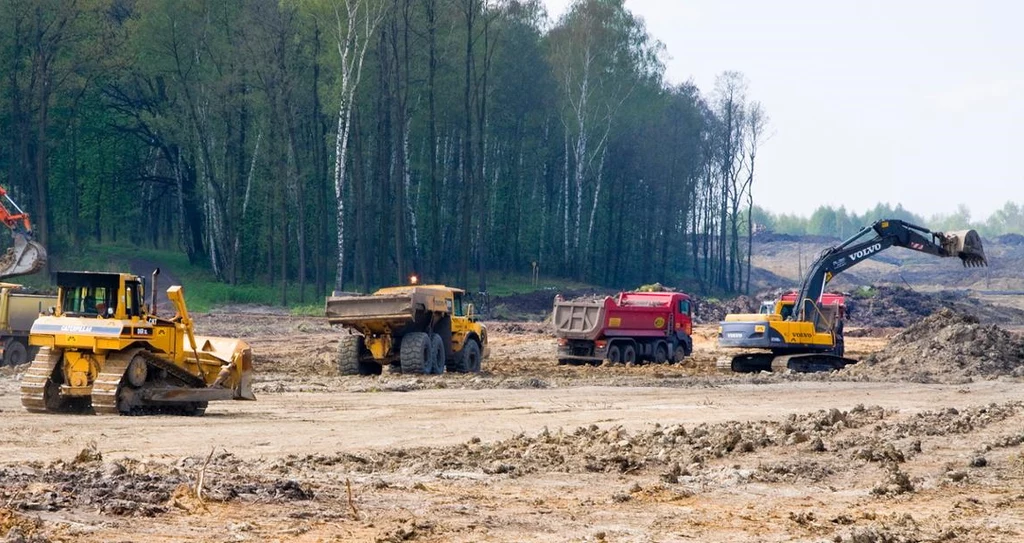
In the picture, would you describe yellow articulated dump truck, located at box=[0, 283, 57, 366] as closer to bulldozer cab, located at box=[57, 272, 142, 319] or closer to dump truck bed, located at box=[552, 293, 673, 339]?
bulldozer cab, located at box=[57, 272, 142, 319]

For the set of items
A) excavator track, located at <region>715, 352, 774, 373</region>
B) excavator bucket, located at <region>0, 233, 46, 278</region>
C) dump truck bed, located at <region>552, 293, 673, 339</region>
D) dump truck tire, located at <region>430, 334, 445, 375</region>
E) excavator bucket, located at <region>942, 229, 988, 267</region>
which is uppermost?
excavator bucket, located at <region>942, 229, 988, 267</region>

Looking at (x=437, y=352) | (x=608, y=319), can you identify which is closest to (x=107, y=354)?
(x=437, y=352)

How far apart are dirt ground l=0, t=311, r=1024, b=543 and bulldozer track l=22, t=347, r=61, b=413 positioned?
380mm

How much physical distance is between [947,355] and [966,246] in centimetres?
265

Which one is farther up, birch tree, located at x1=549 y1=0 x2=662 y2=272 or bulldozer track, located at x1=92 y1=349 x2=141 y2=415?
birch tree, located at x1=549 y1=0 x2=662 y2=272

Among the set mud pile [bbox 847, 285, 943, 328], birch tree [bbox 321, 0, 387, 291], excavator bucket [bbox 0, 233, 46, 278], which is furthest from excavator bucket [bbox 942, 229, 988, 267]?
mud pile [bbox 847, 285, 943, 328]

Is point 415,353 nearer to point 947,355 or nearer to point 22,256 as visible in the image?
point 22,256

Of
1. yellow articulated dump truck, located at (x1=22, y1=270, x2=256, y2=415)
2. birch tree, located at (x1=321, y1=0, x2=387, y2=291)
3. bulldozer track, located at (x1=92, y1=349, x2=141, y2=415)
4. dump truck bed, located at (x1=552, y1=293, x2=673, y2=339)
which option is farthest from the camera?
birch tree, located at (x1=321, y1=0, x2=387, y2=291)

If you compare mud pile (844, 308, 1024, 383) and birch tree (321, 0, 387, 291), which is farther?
birch tree (321, 0, 387, 291)

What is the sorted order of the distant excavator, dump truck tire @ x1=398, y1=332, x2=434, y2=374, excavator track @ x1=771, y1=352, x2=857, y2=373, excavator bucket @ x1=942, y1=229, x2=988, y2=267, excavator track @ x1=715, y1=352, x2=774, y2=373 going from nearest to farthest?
dump truck tire @ x1=398, y1=332, x2=434, y2=374
excavator bucket @ x1=942, y1=229, x2=988, y2=267
excavator track @ x1=771, y1=352, x2=857, y2=373
excavator track @ x1=715, y1=352, x2=774, y2=373
the distant excavator

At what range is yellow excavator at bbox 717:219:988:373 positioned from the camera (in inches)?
1270

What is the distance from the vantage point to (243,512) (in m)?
10.0

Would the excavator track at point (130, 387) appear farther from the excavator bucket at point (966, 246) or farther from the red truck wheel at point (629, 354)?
the excavator bucket at point (966, 246)

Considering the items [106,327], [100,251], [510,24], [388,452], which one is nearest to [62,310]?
[106,327]
